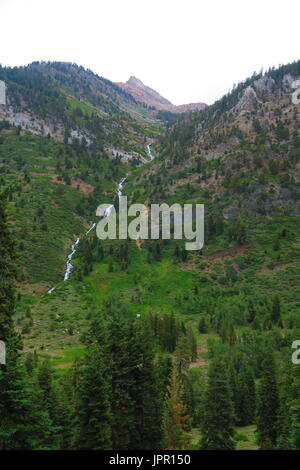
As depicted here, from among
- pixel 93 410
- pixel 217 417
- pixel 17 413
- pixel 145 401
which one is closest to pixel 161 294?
pixel 145 401

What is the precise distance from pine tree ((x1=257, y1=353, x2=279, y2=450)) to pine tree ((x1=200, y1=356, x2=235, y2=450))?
21.9 feet

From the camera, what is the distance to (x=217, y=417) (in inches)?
1081

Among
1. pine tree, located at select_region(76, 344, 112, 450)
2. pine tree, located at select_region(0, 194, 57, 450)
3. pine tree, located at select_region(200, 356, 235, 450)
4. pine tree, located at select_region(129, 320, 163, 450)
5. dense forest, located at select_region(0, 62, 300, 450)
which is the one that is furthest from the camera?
pine tree, located at select_region(129, 320, 163, 450)

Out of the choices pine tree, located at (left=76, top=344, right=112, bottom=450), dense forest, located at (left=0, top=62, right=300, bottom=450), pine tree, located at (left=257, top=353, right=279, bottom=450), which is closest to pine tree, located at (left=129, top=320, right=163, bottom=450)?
dense forest, located at (left=0, top=62, right=300, bottom=450)

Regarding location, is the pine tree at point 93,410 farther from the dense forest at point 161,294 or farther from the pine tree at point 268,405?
the pine tree at point 268,405

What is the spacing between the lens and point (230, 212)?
110750 millimetres

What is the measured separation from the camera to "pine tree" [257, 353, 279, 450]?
107 ft

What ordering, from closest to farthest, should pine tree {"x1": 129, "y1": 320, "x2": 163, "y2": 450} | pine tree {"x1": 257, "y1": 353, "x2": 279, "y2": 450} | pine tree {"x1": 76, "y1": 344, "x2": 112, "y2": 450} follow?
pine tree {"x1": 76, "y1": 344, "x2": 112, "y2": 450}
pine tree {"x1": 129, "y1": 320, "x2": 163, "y2": 450}
pine tree {"x1": 257, "y1": 353, "x2": 279, "y2": 450}

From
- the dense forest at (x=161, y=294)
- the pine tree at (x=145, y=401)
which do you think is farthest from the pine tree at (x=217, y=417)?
the pine tree at (x=145, y=401)

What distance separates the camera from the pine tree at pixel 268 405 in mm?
32594

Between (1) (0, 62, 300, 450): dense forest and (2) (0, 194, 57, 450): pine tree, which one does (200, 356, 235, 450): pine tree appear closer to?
(1) (0, 62, 300, 450): dense forest

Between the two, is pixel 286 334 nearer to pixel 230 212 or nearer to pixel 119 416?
pixel 119 416

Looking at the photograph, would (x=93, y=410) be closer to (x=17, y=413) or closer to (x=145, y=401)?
(x=145, y=401)
